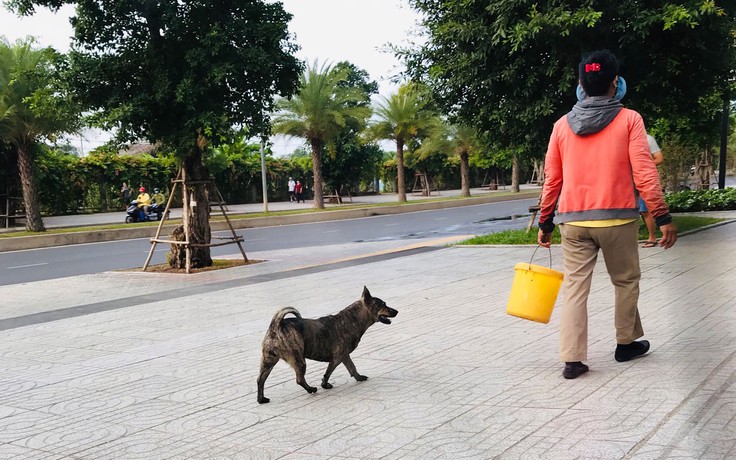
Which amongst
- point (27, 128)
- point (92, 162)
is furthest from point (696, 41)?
point (92, 162)

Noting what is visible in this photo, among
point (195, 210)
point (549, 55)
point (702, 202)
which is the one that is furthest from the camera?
point (702, 202)

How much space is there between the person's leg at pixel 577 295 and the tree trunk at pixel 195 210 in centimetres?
947

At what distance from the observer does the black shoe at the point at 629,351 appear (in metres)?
5.23

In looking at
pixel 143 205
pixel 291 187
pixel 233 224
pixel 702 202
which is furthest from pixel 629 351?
pixel 291 187

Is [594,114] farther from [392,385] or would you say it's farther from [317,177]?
[317,177]

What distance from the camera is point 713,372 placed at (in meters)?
4.82

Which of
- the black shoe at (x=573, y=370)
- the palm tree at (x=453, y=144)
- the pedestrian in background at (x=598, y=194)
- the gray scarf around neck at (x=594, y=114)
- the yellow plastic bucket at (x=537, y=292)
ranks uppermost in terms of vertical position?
the palm tree at (x=453, y=144)

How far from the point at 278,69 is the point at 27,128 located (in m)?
14.4

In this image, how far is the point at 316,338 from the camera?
4.85 m

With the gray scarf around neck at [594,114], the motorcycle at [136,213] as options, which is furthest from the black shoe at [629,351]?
the motorcycle at [136,213]

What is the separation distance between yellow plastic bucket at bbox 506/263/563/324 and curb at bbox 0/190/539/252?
19075 millimetres

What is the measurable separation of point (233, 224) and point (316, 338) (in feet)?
73.2

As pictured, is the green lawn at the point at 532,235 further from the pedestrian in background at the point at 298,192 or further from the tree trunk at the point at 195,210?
the pedestrian in background at the point at 298,192

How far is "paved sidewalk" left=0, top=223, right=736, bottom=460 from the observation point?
12.9 ft
